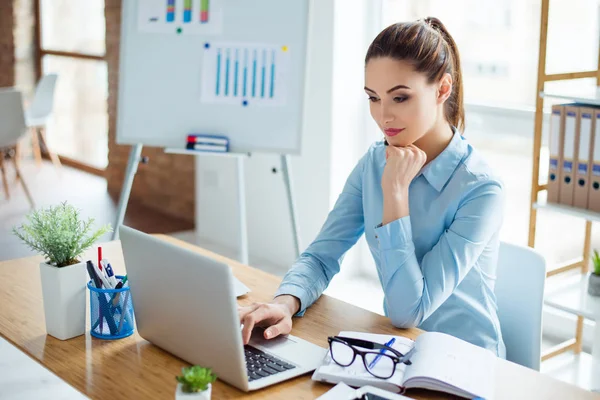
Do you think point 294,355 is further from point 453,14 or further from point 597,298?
point 453,14

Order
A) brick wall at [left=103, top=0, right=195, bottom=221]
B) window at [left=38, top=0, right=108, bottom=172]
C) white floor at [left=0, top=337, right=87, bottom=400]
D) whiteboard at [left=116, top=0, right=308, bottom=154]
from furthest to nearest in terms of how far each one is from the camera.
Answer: window at [left=38, top=0, right=108, bottom=172], brick wall at [left=103, top=0, right=195, bottom=221], whiteboard at [left=116, top=0, right=308, bottom=154], white floor at [left=0, top=337, right=87, bottom=400]

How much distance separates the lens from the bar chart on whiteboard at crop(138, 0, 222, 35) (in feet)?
10.0

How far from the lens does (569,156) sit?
8.81 ft

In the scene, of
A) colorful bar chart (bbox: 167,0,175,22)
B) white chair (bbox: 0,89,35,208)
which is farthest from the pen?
white chair (bbox: 0,89,35,208)

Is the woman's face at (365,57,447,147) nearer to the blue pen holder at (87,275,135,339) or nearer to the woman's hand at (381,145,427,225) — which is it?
the woman's hand at (381,145,427,225)

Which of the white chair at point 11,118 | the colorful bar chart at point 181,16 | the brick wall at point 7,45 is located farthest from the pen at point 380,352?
the brick wall at point 7,45

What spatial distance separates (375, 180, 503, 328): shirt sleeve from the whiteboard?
147cm

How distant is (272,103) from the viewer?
3.03m

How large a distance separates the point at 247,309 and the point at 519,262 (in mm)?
615

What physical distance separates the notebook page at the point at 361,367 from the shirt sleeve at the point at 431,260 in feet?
0.44

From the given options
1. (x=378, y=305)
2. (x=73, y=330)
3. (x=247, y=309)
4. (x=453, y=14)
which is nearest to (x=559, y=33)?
(x=453, y=14)

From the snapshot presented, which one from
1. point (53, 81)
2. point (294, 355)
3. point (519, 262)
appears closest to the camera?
point (294, 355)

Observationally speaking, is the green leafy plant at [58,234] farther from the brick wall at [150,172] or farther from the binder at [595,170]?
the brick wall at [150,172]

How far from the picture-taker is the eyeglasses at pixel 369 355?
133cm
